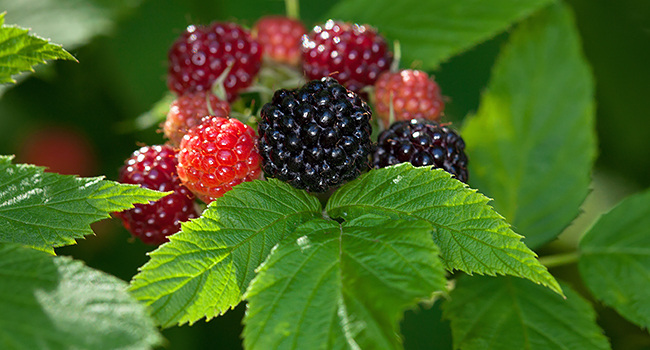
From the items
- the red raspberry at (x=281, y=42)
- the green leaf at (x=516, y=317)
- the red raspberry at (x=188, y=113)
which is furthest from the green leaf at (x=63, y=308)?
the red raspberry at (x=281, y=42)

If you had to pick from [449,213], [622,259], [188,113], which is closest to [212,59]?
[188,113]

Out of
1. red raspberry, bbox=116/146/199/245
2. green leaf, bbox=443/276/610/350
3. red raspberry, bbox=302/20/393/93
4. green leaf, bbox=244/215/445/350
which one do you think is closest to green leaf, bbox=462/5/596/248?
green leaf, bbox=443/276/610/350

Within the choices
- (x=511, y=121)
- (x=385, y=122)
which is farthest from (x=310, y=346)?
(x=511, y=121)

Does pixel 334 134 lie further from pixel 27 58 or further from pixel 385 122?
pixel 27 58

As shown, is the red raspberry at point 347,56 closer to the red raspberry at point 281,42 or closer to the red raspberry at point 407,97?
the red raspberry at point 407,97

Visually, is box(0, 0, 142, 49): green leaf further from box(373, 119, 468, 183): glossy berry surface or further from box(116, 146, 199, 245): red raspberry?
box(373, 119, 468, 183): glossy berry surface
